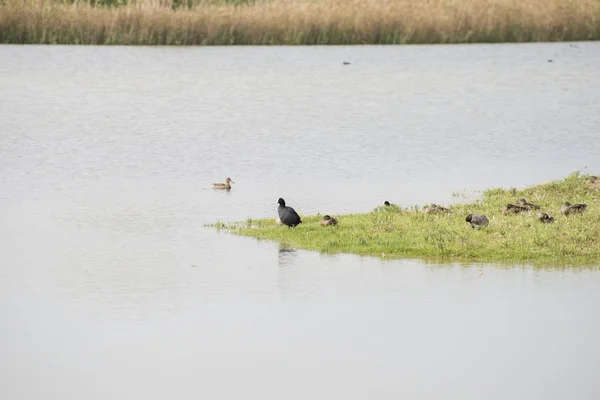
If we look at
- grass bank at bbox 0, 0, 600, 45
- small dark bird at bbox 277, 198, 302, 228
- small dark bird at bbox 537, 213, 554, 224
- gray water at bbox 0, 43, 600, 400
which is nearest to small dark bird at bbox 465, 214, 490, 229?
small dark bird at bbox 537, 213, 554, 224

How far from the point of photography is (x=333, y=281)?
46.0ft

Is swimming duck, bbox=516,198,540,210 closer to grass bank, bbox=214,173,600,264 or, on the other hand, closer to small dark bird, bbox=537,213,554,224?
grass bank, bbox=214,173,600,264

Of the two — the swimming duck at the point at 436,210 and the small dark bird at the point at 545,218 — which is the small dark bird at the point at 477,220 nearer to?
the small dark bird at the point at 545,218

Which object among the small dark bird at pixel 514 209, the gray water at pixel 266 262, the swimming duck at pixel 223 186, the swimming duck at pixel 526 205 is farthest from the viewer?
the swimming duck at pixel 223 186

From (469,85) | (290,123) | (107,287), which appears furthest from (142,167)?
(469,85)

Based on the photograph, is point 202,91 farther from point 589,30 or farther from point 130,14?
point 589,30

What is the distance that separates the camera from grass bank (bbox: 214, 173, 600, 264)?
1497 centimetres

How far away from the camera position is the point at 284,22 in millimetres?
47875

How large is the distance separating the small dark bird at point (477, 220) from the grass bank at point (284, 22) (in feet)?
107

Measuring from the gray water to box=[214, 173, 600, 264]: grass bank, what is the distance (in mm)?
351

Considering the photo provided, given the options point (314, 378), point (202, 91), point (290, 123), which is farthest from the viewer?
point (202, 91)

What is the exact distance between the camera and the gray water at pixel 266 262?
35.6 feet

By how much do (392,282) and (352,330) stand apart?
2002 millimetres

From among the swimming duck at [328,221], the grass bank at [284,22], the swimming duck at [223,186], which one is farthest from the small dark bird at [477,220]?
the grass bank at [284,22]
